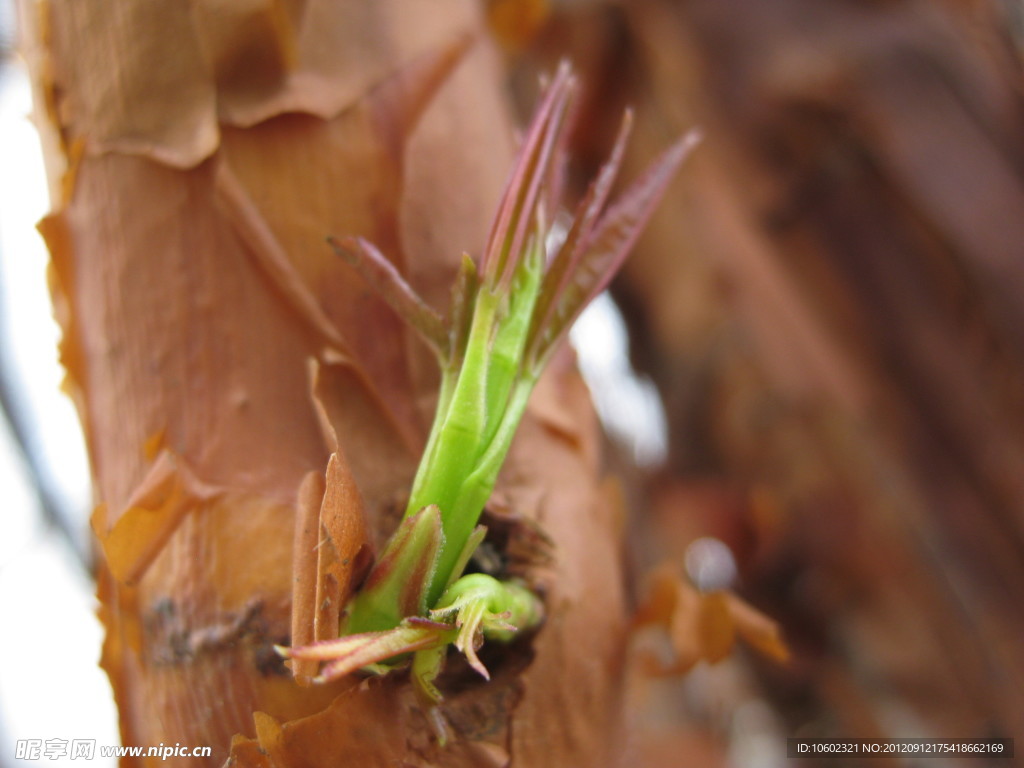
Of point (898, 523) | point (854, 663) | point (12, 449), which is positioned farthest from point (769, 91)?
point (12, 449)

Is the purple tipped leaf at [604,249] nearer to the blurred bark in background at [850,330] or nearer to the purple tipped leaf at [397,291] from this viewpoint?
the purple tipped leaf at [397,291]

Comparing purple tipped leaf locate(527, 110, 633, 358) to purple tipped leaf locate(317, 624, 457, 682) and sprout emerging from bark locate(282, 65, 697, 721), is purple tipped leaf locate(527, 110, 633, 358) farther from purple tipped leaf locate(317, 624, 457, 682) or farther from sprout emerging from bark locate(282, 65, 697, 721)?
purple tipped leaf locate(317, 624, 457, 682)

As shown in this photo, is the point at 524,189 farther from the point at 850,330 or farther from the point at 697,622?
the point at 850,330

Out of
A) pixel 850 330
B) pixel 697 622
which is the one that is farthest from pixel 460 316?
pixel 850 330

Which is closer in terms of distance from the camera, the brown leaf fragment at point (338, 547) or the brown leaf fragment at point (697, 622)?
the brown leaf fragment at point (338, 547)

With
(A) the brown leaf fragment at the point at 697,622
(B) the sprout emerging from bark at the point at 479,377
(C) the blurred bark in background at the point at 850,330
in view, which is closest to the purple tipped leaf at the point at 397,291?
(B) the sprout emerging from bark at the point at 479,377

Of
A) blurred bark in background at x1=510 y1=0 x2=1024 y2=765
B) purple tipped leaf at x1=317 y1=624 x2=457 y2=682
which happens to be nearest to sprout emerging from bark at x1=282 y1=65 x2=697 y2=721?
purple tipped leaf at x1=317 y1=624 x2=457 y2=682
